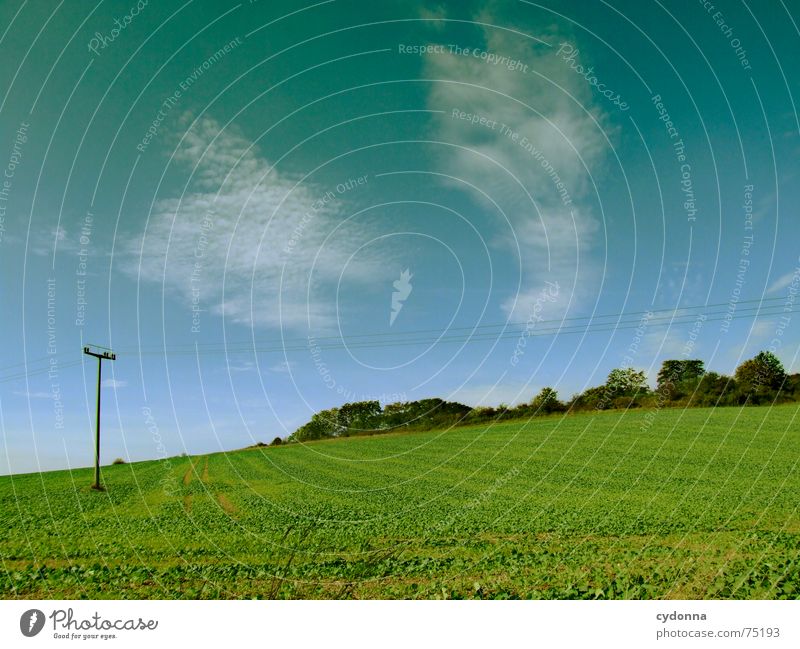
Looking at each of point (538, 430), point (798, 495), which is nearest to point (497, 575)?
point (798, 495)

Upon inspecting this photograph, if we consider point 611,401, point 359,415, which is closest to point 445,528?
point 359,415

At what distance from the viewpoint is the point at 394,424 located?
7194 centimetres

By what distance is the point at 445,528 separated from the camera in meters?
21.5

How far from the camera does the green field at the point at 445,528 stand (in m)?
14.2

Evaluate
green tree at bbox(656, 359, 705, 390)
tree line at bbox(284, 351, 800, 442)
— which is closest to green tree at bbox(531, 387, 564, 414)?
tree line at bbox(284, 351, 800, 442)

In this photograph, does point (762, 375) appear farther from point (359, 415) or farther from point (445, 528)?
point (445, 528)

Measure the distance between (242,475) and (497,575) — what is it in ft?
121

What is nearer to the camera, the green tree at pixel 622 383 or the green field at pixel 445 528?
the green field at pixel 445 528

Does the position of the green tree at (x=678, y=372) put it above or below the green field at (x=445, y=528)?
above

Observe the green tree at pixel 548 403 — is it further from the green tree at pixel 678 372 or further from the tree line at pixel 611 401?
the green tree at pixel 678 372

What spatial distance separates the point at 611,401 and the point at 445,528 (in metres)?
61.8

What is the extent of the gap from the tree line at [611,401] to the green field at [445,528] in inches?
656

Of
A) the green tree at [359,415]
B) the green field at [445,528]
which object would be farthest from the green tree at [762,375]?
the green tree at [359,415]

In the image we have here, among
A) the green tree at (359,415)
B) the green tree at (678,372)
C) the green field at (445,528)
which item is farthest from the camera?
the green tree at (678,372)
